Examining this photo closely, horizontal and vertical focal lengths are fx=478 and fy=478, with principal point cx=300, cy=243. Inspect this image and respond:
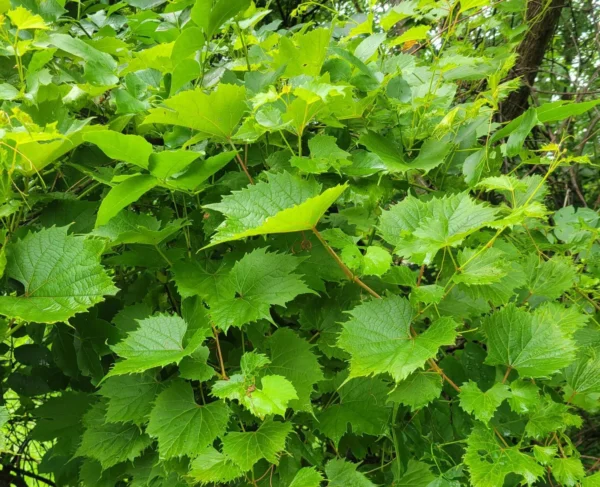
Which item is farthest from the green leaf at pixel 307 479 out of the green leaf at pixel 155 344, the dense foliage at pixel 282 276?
the green leaf at pixel 155 344

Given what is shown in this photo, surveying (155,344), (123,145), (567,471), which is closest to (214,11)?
(123,145)

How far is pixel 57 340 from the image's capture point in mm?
938

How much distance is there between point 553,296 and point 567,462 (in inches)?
10.9

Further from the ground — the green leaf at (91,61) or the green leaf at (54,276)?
the green leaf at (91,61)

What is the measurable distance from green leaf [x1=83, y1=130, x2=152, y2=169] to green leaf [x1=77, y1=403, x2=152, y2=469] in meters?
0.42

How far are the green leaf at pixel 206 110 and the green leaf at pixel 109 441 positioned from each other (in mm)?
488

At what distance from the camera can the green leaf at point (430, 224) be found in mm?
636

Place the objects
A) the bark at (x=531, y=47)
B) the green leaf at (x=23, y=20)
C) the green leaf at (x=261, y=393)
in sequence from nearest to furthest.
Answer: the green leaf at (x=261, y=393) < the green leaf at (x=23, y=20) < the bark at (x=531, y=47)

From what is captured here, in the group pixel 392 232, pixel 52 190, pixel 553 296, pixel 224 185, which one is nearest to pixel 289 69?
pixel 224 185

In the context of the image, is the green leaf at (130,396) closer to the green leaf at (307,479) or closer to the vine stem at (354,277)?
the green leaf at (307,479)

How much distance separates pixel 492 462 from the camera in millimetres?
629

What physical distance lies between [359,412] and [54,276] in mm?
503

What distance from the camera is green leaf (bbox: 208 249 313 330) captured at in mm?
660

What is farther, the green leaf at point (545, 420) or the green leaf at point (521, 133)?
the green leaf at point (521, 133)
